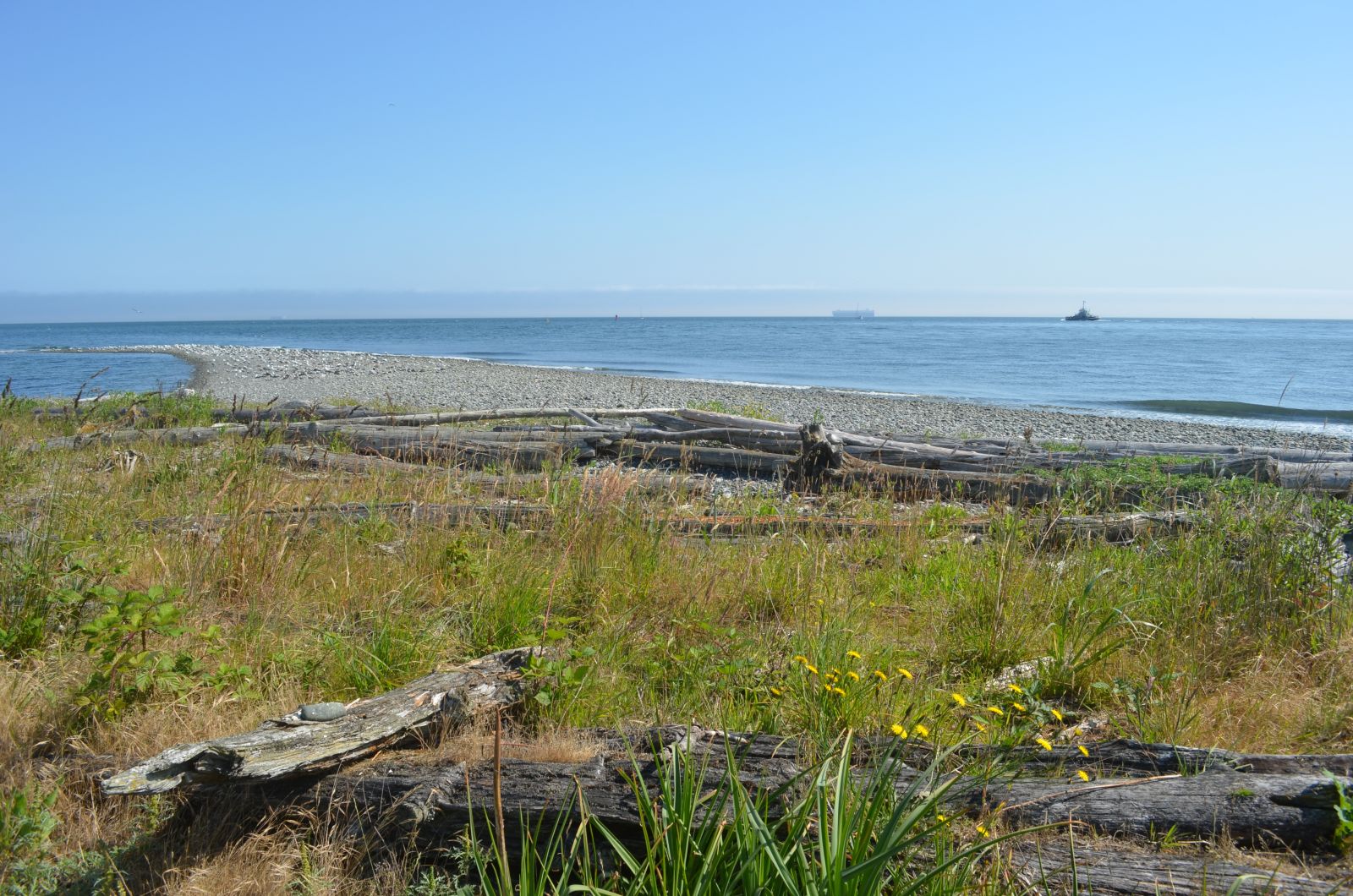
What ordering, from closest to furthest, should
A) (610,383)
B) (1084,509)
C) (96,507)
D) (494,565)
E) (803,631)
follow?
(803,631) → (494,565) → (96,507) → (1084,509) → (610,383)

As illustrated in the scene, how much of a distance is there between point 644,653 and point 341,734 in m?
1.52

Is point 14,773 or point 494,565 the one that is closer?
point 14,773

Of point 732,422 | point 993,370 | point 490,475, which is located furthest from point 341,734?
point 993,370

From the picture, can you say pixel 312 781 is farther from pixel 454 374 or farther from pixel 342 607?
pixel 454 374

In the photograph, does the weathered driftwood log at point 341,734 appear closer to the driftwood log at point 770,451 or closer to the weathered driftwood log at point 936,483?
the driftwood log at point 770,451

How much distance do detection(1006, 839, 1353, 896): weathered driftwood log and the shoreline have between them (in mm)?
10855

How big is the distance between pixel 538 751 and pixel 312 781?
2.30ft

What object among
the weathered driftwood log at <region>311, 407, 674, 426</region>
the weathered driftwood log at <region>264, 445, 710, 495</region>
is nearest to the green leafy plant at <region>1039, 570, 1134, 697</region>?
the weathered driftwood log at <region>264, 445, 710, 495</region>

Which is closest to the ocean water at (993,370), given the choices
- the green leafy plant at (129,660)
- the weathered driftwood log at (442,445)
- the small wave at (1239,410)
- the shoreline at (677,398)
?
the small wave at (1239,410)

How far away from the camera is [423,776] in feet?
8.28

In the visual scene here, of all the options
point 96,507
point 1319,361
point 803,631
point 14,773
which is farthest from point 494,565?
point 1319,361

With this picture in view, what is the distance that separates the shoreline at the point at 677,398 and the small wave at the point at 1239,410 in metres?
3.07

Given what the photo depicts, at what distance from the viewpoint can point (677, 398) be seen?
23922mm

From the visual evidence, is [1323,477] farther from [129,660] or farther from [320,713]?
[129,660]
